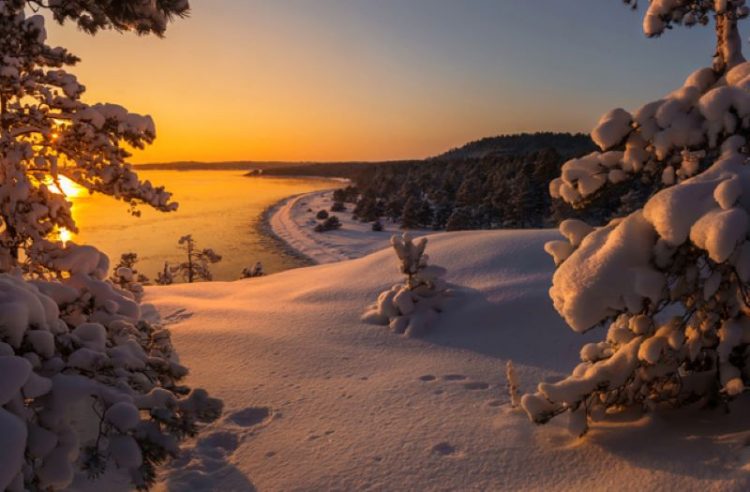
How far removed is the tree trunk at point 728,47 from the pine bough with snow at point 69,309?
416 centimetres


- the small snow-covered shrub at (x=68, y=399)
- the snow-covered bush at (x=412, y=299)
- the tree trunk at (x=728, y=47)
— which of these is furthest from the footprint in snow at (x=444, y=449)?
the tree trunk at (x=728, y=47)

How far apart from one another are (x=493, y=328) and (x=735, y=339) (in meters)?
3.96

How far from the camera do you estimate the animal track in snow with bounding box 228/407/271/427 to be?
15.1 feet

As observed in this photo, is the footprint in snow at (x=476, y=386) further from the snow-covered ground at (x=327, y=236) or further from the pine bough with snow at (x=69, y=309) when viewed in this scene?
the snow-covered ground at (x=327, y=236)

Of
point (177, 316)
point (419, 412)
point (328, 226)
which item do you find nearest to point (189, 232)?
point (328, 226)

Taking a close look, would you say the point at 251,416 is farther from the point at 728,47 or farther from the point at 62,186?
the point at 728,47

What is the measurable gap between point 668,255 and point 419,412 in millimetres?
2511

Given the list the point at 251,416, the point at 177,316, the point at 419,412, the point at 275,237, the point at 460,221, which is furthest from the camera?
the point at 460,221

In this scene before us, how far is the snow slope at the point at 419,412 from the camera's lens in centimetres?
327

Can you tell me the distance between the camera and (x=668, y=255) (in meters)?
3.05

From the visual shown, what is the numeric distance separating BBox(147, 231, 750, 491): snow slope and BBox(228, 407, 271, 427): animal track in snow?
0.02m

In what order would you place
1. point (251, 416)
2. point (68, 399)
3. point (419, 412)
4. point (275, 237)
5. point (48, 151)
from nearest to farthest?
point (68, 399), point (419, 412), point (251, 416), point (48, 151), point (275, 237)

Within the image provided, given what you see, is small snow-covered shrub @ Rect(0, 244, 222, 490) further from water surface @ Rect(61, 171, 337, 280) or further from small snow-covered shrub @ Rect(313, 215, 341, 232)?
small snow-covered shrub @ Rect(313, 215, 341, 232)

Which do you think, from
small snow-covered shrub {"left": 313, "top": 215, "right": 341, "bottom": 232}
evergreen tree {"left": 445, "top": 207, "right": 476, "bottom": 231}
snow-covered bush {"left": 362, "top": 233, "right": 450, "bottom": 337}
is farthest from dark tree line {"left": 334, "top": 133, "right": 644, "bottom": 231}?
snow-covered bush {"left": 362, "top": 233, "right": 450, "bottom": 337}
